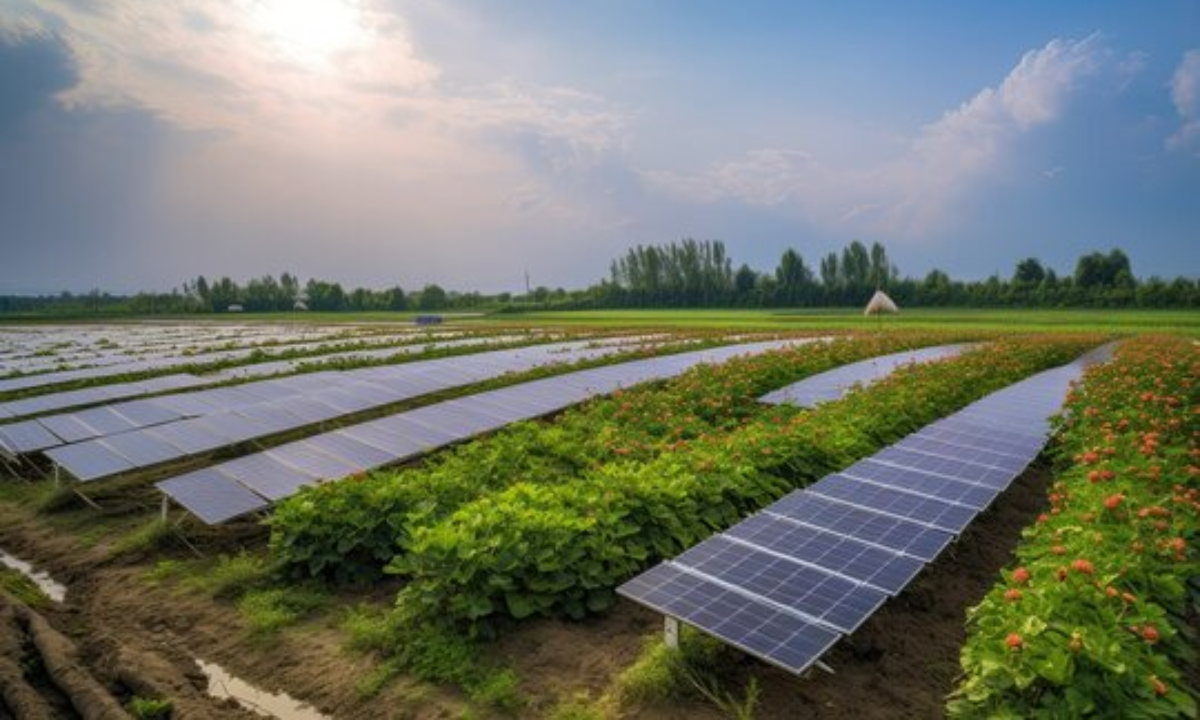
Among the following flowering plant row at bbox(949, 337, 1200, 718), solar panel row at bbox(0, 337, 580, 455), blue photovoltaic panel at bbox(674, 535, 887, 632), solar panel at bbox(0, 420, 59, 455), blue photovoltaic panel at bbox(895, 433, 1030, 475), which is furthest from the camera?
solar panel row at bbox(0, 337, 580, 455)

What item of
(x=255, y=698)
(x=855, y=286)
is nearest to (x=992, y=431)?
(x=255, y=698)

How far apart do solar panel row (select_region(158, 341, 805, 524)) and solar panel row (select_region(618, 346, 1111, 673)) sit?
6024mm

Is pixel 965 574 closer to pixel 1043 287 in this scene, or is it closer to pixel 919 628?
pixel 919 628

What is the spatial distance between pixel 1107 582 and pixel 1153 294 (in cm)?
7566

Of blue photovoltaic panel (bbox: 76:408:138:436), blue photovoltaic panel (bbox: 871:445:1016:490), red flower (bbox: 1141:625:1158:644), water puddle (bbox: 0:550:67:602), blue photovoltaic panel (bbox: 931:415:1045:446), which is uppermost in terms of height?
red flower (bbox: 1141:625:1158:644)

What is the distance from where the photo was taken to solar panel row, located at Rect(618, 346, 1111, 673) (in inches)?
205

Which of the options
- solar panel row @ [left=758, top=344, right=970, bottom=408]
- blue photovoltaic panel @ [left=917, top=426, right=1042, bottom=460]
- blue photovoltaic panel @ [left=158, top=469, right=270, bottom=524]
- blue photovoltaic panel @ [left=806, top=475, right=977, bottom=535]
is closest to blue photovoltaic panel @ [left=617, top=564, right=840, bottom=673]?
blue photovoltaic panel @ [left=806, top=475, right=977, bottom=535]

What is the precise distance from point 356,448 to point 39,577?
4.26 m

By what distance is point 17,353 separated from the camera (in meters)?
33.5

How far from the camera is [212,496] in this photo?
9273 mm

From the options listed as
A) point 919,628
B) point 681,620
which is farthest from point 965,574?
point 681,620

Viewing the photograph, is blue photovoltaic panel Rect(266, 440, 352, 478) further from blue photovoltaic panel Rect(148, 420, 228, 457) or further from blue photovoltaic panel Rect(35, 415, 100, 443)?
blue photovoltaic panel Rect(35, 415, 100, 443)

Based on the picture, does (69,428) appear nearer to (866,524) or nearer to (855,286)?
(866,524)

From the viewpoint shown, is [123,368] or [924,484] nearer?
[924,484]
